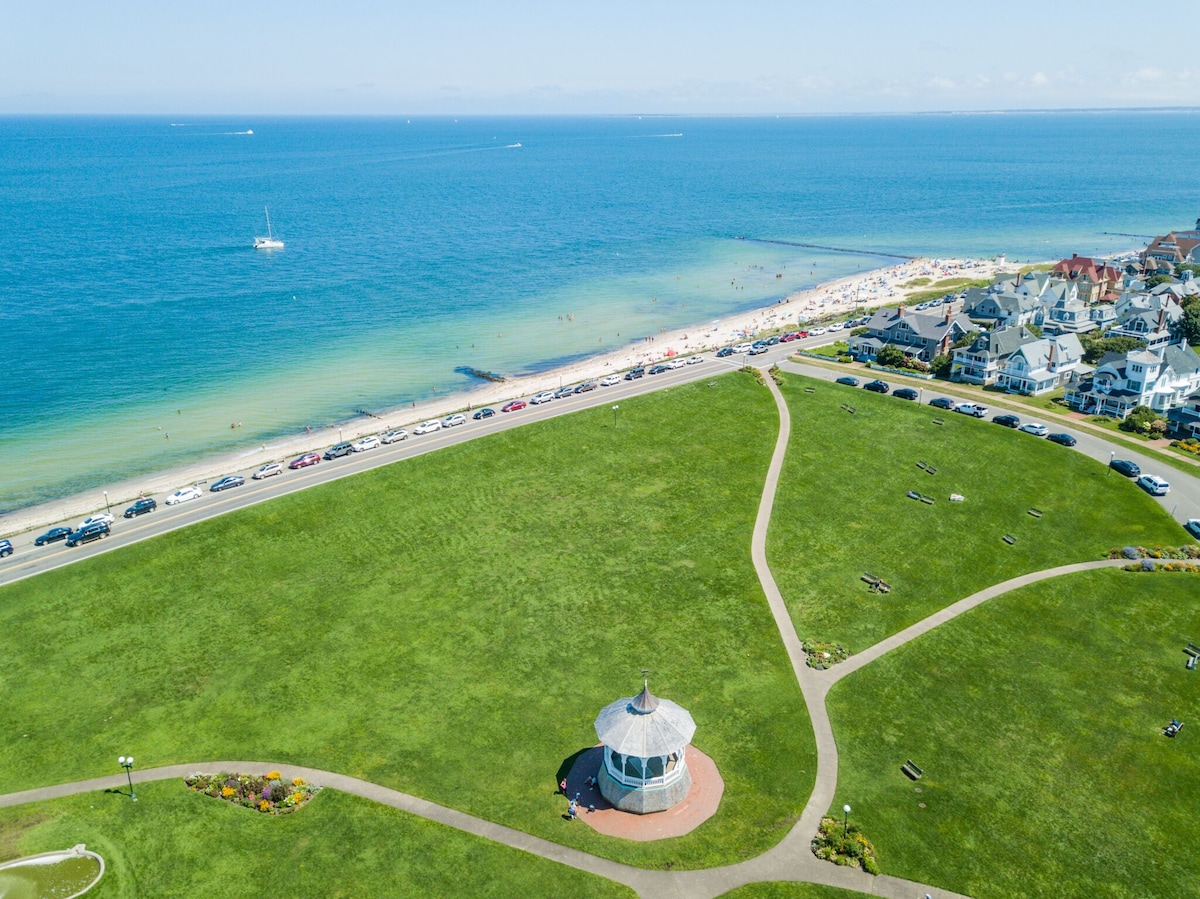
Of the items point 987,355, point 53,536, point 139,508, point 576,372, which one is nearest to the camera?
point 53,536

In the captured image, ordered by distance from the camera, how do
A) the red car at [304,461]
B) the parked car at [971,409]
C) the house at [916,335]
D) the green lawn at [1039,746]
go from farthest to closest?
the house at [916,335]
the parked car at [971,409]
the red car at [304,461]
the green lawn at [1039,746]

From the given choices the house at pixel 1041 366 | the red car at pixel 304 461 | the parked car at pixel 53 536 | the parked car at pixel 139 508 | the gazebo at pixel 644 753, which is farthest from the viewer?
the house at pixel 1041 366

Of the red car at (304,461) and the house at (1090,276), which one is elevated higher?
the house at (1090,276)

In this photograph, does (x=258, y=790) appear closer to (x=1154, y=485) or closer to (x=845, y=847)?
(x=845, y=847)

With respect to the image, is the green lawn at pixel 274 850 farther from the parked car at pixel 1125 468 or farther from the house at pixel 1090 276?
the house at pixel 1090 276

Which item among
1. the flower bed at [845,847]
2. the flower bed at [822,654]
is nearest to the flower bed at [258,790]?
the flower bed at [845,847]

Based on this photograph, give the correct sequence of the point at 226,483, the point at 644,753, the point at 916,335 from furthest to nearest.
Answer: the point at 916,335, the point at 226,483, the point at 644,753

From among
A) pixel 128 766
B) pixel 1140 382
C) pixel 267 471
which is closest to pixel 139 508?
pixel 267 471
